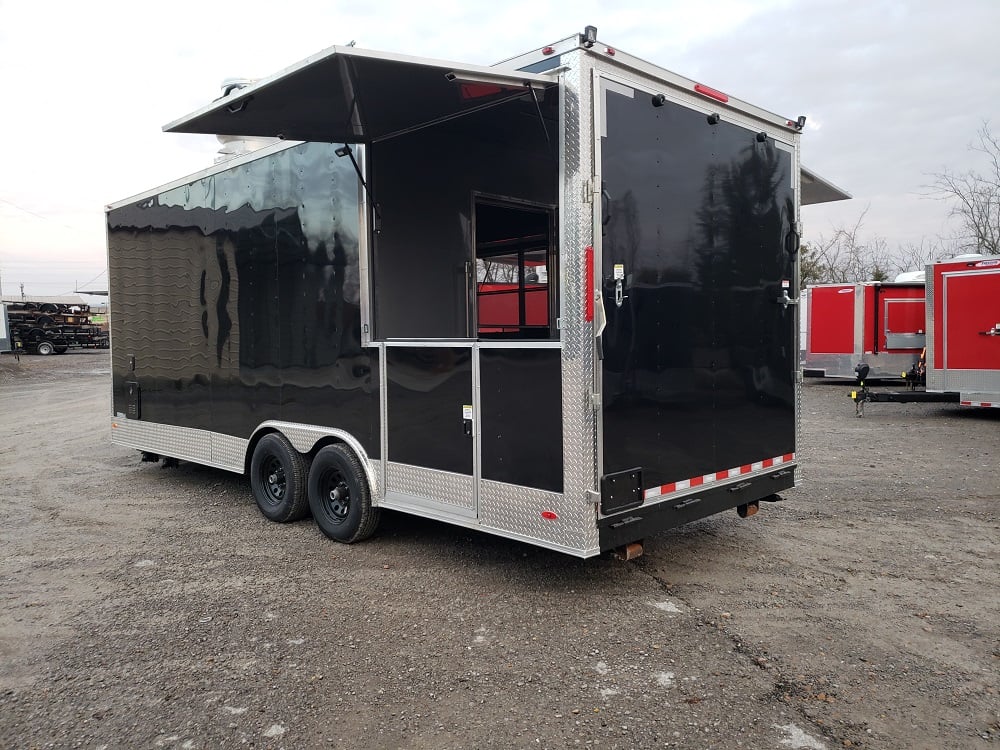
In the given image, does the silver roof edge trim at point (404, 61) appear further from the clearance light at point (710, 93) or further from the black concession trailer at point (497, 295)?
the clearance light at point (710, 93)

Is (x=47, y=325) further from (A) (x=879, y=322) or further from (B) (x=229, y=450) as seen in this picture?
(A) (x=879, y=322)

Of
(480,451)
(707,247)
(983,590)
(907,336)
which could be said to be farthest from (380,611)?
(907,336)

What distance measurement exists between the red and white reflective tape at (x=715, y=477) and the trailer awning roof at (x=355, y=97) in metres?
2.21

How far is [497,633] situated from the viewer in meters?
3.77

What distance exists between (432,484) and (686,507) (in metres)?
1.51

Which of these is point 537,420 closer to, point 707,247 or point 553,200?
point 707,247

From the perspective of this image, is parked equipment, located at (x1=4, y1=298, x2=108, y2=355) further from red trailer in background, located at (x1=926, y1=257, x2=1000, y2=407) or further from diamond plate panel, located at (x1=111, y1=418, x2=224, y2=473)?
red trailer in background, located at (x1=926, y1=257, x2=1000, y2=407)

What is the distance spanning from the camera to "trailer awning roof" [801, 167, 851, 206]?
5.65 m

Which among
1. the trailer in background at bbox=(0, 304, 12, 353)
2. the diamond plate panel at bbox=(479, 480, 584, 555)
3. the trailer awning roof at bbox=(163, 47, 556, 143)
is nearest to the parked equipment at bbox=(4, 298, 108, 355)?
the trailer in background at bbox=(0, 304, 12, 353)

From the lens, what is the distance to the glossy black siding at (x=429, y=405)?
4.38m

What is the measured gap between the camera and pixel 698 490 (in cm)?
445

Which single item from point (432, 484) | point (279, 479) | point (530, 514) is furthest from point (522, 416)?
point (279, 479)

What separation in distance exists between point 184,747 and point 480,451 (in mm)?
2043

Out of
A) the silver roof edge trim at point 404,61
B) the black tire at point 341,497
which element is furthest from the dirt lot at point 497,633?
the silver roof edge trim at point 404,61
